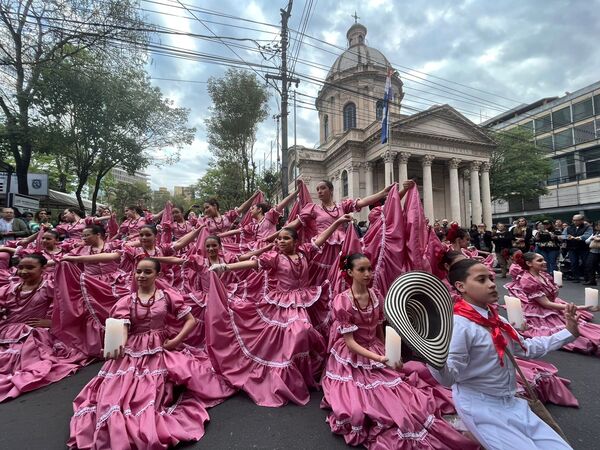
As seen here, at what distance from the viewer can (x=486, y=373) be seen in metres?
2.06

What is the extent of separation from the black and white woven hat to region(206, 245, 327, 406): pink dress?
183 cm

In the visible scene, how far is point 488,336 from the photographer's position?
207 centimetres

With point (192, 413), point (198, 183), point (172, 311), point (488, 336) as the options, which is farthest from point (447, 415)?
point (198, 183)

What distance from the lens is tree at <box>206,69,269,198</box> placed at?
21328 mm

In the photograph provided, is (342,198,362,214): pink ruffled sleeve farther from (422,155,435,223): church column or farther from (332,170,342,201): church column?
(332,170,342,201): church column

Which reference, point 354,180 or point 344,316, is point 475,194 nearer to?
point 354,180

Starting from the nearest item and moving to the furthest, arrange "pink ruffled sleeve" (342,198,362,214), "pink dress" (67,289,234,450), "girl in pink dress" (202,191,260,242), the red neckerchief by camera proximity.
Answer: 1. the red neckerchief
2. "pink dress" (67,289,234,450)
3. "pink ruffled sleeve" (342,198,362,214)
4. "girl in pink dress" (202,191,260,242)

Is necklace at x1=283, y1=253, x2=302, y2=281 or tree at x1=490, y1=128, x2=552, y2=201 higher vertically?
tree at x1=490, y1=128, x2=552, y2=201

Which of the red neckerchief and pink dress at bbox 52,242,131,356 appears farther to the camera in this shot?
pink dress at bbox 52,242,131,356

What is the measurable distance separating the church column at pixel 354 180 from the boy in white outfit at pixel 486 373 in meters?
30.0

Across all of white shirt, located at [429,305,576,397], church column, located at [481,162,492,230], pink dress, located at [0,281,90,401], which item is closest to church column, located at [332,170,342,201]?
church column, located at [481,162,492,230]

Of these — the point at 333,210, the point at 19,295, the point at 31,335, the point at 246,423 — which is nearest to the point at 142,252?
the point at 19,295

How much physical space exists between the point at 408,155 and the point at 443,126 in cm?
565

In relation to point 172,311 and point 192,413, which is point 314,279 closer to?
point 172,311
